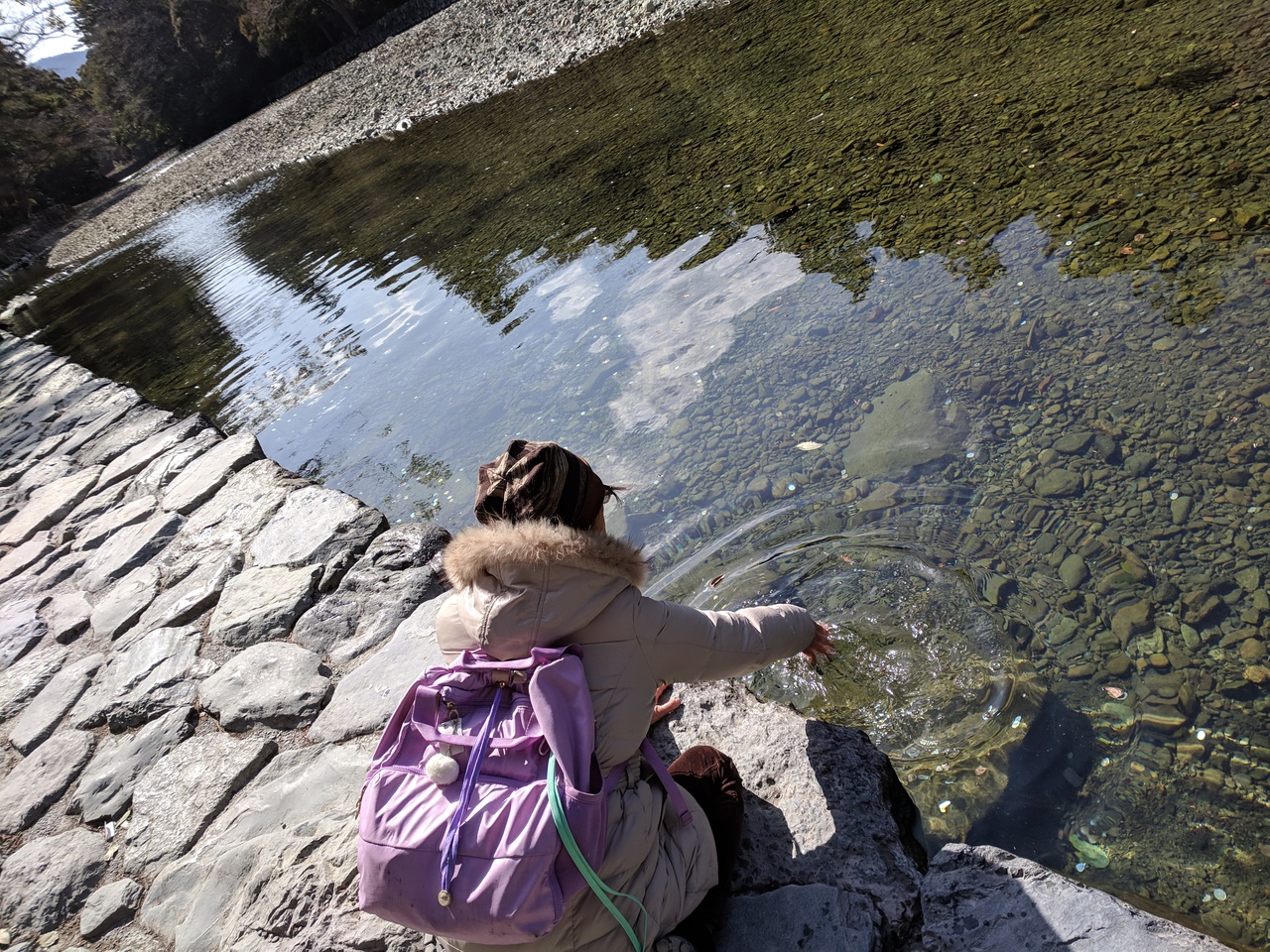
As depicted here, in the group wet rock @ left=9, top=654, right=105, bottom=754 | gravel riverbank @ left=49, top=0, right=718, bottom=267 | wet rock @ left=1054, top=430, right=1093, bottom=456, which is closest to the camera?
wet rock @ left=1054, top=430, right=1093, bottom=456

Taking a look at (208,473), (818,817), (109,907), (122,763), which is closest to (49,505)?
(208,473)

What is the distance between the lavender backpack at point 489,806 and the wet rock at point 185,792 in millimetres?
1684

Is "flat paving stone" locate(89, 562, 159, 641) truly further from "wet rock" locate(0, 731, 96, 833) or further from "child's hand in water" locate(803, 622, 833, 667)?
"child's hand in water" locate(803, 622, 833, 667)

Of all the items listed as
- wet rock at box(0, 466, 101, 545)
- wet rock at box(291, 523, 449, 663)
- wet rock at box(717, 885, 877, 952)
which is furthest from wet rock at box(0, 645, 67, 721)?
wet rock at box(717, 885, 877, 952)

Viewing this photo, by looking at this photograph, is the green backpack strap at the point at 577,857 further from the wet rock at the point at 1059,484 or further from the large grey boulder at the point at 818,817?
the wet rock at the point at 1059,484

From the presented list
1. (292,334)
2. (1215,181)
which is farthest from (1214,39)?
(292,334)

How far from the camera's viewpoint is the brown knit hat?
1.98m

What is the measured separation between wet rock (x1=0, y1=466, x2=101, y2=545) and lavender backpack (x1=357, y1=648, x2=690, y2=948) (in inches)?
252

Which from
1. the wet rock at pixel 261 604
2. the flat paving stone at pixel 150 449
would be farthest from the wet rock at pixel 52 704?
the flat paving stone at pixel 150 449

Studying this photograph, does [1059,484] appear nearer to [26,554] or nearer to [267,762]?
[267,762]

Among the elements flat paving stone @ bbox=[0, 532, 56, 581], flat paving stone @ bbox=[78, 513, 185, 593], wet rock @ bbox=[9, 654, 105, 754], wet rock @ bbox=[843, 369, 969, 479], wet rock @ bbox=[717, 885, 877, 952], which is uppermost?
flat paving stone @ bbox=[0, 532, 56, 581]

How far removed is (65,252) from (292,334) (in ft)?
84.6

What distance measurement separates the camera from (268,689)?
3.65 m

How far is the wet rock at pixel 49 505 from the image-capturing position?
6684 millimetres
